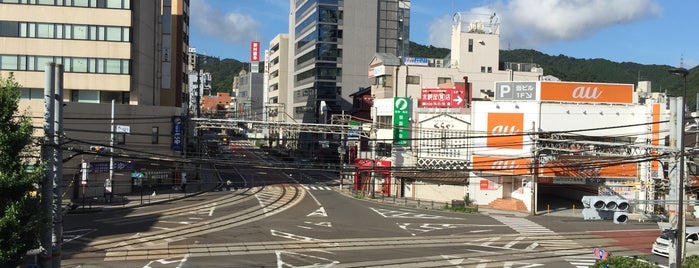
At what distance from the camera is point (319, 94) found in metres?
106

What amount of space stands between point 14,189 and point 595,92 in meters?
44.7

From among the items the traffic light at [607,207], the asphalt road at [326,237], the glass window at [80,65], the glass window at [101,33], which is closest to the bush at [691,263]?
the traffic light at [607,207]

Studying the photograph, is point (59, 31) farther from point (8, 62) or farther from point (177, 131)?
point (177, 131)

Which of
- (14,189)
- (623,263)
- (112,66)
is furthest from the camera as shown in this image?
(112,66)

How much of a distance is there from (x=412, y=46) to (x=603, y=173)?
133442 millimetres

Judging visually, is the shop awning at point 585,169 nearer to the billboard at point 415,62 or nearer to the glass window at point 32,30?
the billboard at point 415,62

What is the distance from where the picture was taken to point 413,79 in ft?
249

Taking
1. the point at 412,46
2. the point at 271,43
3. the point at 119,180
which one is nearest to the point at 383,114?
the point at 119,180

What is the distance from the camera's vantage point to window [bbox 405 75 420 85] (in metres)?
75.6

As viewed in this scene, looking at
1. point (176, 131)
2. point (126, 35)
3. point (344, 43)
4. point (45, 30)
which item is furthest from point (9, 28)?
point (344, 43)

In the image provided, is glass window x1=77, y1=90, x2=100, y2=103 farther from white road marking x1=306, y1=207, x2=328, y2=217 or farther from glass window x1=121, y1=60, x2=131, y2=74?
white road marking x1=306, y1=207, x2=328, y2=217

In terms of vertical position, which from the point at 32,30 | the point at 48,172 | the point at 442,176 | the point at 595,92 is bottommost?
the point at 442,176

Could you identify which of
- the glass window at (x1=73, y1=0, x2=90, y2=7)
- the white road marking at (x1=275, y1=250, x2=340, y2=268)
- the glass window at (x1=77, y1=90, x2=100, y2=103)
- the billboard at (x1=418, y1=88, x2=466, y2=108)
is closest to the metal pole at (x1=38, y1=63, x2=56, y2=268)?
the white road marking at (x1=275, y1=250, x2=340, y2=268)

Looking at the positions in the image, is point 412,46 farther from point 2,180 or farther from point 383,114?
point 2,180
